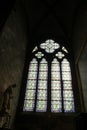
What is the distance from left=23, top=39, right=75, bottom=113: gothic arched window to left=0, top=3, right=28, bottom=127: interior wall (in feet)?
2.31

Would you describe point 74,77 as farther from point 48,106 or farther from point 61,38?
point 61,38

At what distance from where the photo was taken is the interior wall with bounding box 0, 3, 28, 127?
20.5 feet

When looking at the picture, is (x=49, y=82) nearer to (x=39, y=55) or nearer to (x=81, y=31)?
(x=39, y=55)

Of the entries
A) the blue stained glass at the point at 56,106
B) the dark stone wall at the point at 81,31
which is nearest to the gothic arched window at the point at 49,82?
the blue stained glass at the point at 56,106

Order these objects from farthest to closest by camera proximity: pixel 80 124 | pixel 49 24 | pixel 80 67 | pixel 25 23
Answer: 1. pixel 49 24
2. pixel 25 23
3. pixel 80 67
4. pixel 80 124

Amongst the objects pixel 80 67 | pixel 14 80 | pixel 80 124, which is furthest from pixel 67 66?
pixel 80 124

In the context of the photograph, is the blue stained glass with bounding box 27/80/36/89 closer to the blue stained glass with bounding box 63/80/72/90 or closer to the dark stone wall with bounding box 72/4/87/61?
the blue stained glass with bounding box 63/80/72/90

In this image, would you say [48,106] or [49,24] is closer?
[48,106]

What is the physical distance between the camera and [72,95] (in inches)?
311

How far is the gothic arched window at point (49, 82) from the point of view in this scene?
24.8 feet

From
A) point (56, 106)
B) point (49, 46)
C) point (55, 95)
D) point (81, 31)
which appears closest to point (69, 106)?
point (56, 106)

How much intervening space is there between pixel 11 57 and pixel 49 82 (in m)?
2.45

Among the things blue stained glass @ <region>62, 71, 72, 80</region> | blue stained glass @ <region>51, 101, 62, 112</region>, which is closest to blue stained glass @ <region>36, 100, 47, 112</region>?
blue stained glass @ <region>51, 101, 62, 112</region>

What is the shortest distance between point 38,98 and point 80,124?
3.86 metres
